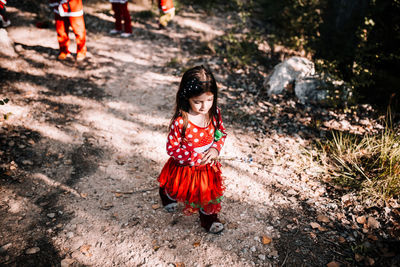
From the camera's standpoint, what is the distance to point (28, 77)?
5094 mm

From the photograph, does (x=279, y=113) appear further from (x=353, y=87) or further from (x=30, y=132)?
Result: (x=30, y=132)

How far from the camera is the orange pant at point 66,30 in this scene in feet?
17.3

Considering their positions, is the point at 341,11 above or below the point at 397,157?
above

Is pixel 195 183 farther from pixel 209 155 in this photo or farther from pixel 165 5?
pixel 165 5

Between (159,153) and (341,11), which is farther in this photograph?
(341,11)

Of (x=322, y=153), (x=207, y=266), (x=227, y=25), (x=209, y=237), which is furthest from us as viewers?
(x=227, y=25)

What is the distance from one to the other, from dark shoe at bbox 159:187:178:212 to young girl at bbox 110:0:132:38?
17.7 ft

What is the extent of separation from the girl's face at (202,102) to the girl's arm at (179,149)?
214 millimetres

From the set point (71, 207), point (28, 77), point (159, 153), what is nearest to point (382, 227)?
point (159, 153)

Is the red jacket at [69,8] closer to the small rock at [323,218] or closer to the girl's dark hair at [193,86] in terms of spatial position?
the girl's dark hair at [193,86]

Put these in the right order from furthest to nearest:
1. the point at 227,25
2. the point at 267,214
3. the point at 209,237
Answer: the point at 227,25, the point at 267,214, the point at 209,237

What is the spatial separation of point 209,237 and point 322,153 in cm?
217

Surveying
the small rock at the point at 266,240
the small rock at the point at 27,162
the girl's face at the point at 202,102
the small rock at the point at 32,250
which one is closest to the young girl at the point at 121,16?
the small rock at the point at 27,162

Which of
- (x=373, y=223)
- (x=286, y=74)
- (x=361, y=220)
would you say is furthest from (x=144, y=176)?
(x=286, y=74)
